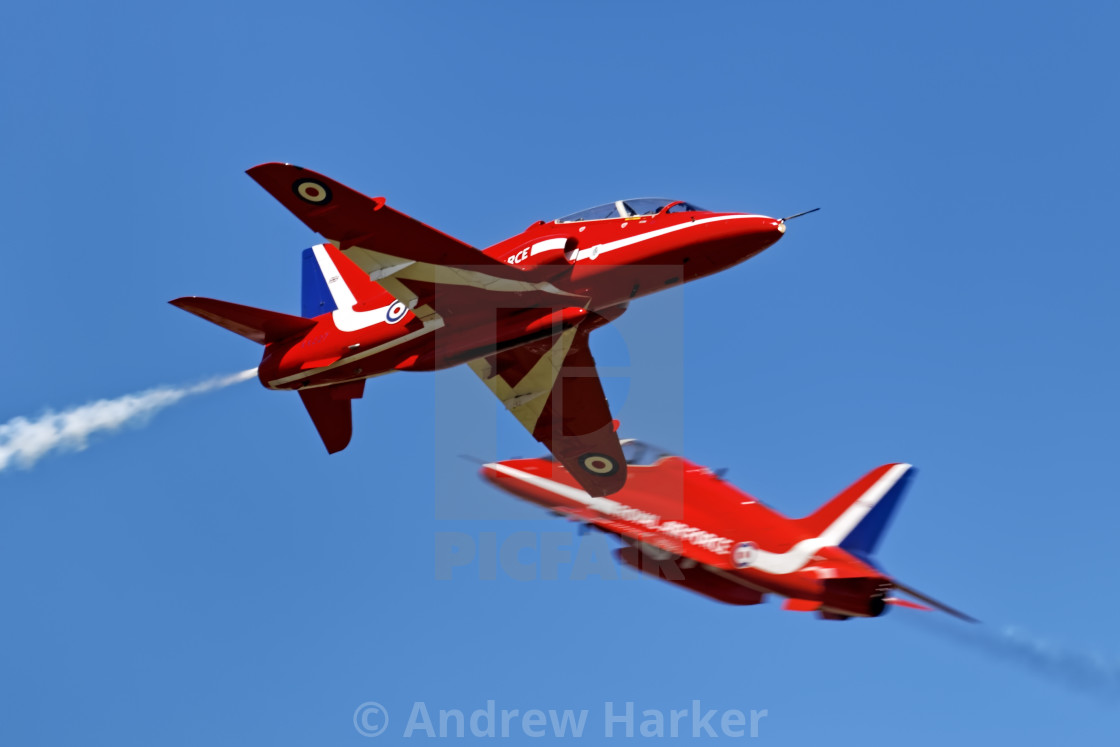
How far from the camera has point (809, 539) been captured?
29.0m

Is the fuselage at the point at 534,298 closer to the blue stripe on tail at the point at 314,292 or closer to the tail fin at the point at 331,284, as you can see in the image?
the tail fin at the point at 331,284

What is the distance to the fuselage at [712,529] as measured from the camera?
1067 inches

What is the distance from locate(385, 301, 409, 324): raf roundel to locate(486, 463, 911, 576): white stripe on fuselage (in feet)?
22.5

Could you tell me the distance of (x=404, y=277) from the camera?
24.2 meters

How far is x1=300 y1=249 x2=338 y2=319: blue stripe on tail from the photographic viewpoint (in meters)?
28.4

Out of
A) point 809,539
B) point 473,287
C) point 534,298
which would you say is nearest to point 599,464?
point 809,539

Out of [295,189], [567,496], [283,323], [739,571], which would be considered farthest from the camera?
[567,496]

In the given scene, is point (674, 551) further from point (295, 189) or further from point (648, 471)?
point (295, 189)

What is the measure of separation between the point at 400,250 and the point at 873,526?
15.2m

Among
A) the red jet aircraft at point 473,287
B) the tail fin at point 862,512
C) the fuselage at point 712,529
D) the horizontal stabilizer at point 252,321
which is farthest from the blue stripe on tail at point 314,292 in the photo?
the tail fin at point 862,512

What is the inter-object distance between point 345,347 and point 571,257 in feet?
18.8

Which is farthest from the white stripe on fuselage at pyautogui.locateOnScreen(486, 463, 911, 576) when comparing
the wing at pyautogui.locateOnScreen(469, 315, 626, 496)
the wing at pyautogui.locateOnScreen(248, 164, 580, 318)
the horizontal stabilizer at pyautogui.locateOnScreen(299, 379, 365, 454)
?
the wing at pyautogui.locateOnScreen(248, 164, 580, 318)

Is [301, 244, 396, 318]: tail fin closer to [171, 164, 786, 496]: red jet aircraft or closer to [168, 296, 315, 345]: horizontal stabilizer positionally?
[171, 164, 786, 496]: red jet aircraft

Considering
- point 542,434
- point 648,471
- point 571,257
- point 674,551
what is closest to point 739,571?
point 674,551
